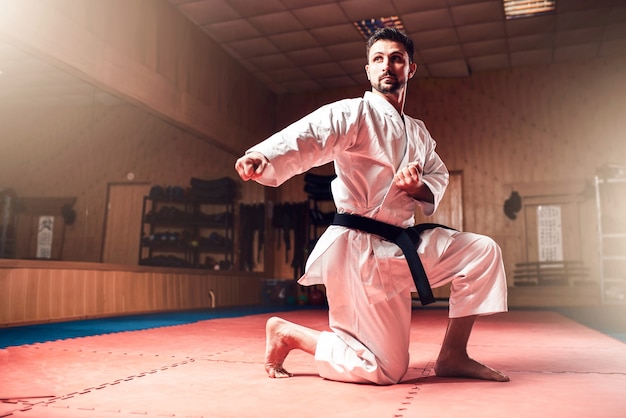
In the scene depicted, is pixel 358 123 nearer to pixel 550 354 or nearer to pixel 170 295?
pixel 550 354

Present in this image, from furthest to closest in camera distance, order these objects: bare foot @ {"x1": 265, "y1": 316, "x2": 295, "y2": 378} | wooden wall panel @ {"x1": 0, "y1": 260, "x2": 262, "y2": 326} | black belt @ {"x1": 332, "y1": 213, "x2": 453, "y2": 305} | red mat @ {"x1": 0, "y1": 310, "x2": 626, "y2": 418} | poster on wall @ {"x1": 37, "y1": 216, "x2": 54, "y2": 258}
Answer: poster on wall @ {"x1": 37, "y1": 216, "x2": 54, "y2": 258}, wooden wall panel @ {"x1": 0, "y1": 260, "x2": 262, "y2": 326}, bare foot @ {"x1": 265, "y1": 316, "x2": 295, "y2": 378}, black belt @ {"x1": 332, "y1": 213, "x2": 453, "y2": 305}, red mat @ {"x1": 0, "y1": 310, "x2": 626, "y2": 418}

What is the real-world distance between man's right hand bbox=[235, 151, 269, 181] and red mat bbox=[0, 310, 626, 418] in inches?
26.3

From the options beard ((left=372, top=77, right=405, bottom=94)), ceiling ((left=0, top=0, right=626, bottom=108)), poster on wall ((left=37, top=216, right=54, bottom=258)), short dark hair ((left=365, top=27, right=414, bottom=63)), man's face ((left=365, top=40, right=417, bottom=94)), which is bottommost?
poster on wall ((left=37, top=216, right=54, bottom=258))

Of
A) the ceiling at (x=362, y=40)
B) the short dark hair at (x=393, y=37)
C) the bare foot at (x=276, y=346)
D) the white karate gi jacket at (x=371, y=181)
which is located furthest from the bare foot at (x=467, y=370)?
the ceiling at (x=362, y=40)

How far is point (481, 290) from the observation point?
1806 millimetres

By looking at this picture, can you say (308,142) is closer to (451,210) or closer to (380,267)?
(380,267)

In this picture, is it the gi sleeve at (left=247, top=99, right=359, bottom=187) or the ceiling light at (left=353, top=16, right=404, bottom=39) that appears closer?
the gi sleeve at (left=247, top=99, right=359, bottom=187)

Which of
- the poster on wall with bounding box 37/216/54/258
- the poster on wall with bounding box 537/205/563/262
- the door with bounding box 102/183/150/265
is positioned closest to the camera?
the poster on wall with bounding box 37/216/54/258

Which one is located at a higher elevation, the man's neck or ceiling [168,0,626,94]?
ceiling [168,0,626,94]

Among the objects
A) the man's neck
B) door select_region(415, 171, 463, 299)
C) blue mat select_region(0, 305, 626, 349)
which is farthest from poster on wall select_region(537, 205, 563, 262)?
the man's neck

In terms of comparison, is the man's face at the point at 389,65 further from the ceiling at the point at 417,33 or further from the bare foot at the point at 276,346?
the ceiling at the point at 417,33

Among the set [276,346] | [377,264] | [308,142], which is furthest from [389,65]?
[276,346]

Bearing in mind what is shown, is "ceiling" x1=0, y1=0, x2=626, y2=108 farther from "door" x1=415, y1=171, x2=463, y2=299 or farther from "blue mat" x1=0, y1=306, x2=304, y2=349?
"blue mat" x1=0, y1=306, x2=304, y2=349

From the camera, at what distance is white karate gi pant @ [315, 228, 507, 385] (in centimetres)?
180
